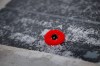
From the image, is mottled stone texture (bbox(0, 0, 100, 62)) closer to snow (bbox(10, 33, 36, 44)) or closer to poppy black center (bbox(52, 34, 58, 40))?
snow (bbox(10, 33, 36, 44))

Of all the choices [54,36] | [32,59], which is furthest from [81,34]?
[32,59]

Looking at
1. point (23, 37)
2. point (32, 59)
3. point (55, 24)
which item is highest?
point (55, 24)

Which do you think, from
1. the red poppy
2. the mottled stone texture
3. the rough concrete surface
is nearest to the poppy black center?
Answer: the red poppy

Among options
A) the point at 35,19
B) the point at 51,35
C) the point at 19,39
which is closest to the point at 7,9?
the point at 35,19

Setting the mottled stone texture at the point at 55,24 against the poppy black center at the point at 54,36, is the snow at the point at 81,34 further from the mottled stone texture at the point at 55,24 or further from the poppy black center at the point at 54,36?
the poppy black center at the point at 54,36

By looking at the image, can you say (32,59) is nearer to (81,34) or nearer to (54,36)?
(54,36)

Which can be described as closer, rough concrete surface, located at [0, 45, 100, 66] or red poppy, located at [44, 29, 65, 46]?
rough concrete surface, located at [0, 45, 100, 66]

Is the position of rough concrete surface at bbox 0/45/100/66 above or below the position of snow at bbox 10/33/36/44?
below
